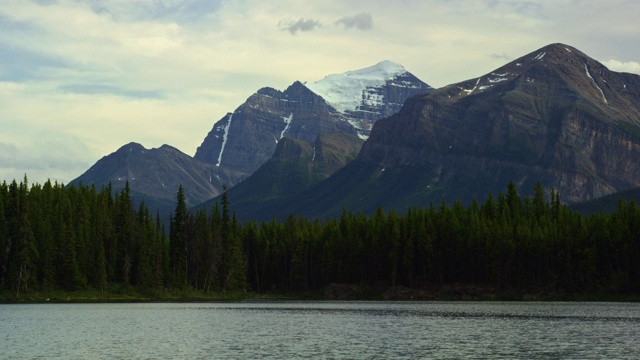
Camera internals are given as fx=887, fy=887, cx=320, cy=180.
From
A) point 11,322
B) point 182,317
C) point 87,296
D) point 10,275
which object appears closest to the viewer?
point 11,322

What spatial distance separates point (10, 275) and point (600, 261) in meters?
123

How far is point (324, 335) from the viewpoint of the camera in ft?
329

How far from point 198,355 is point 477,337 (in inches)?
1274

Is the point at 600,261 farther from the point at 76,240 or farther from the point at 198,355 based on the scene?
the point at 198,355

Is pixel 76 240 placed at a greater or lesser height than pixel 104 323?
greater

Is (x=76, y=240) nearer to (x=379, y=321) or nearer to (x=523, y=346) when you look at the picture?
(x=379, y=321)

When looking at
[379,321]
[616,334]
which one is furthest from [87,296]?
[616,334]

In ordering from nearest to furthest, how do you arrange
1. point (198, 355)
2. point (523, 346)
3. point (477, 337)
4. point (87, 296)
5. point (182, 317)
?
point (198, 355), point (523, 346), point (477, 337), point (182, 317), point (87, 296)

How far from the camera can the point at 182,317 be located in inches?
5364

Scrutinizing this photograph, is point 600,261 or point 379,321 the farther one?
point 600,261

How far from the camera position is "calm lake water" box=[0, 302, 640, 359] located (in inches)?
3179

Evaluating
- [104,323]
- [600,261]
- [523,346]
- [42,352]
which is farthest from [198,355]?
[600,261]

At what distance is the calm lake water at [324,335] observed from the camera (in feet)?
265

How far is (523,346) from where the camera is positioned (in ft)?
282
